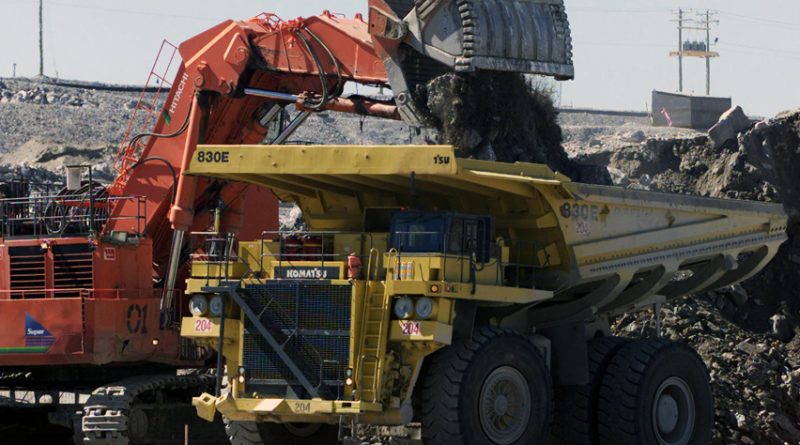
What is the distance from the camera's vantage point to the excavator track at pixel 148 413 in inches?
744

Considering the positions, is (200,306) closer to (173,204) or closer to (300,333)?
(300,333)

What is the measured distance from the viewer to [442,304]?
1534cm

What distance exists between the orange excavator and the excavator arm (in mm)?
19

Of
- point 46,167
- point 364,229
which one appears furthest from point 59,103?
point 364,229

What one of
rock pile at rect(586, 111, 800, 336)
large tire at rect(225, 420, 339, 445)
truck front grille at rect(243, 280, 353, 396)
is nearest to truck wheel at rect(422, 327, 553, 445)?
truck front grille at rect(243, 280, 353, 396)

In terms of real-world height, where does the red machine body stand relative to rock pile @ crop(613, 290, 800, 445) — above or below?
above

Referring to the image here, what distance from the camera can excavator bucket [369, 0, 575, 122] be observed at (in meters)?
19.5

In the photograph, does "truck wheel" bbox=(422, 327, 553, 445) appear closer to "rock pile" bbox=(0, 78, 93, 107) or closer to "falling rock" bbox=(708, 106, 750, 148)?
"falling rock" bbox=(708, 106, 750, 148)

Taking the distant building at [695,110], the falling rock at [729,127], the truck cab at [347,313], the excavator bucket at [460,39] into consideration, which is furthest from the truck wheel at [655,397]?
the distant building at [695,110]

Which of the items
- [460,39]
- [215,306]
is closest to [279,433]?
[215,306]

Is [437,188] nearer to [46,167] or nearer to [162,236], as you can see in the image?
[162,236]

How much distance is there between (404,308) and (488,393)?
1.31 meters

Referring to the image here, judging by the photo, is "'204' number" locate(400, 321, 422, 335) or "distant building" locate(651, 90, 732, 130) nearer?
"'204' number" locate(400, 321, 422, 335)

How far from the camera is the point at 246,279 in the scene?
16.1 meters
